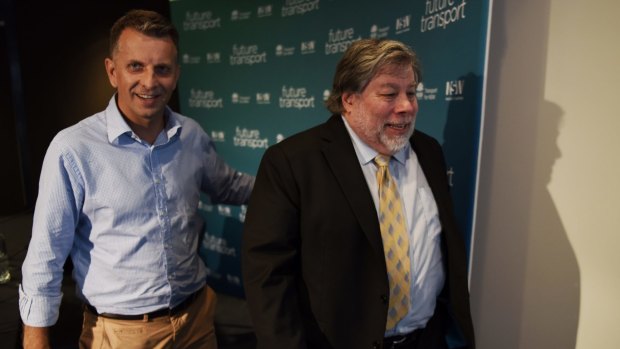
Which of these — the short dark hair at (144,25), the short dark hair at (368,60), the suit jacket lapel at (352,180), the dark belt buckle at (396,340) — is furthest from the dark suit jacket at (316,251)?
the short dark hair at (144,25)

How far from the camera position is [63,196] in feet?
5.00

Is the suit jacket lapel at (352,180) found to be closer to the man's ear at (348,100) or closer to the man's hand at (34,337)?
the man's ear at (348,100)

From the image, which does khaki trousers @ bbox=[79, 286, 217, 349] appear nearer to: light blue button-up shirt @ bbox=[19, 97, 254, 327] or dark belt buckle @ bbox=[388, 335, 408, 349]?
light blue button-up shirt @ bbox=[19, 97, 254, 327]

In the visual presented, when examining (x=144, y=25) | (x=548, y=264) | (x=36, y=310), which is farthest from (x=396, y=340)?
(x=144, y=25)

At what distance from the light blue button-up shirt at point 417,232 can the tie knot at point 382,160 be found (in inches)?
0.6

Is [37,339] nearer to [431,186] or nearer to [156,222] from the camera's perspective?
[156,222]

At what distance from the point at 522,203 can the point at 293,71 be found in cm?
168

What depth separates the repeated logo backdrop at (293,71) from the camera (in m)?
1.88

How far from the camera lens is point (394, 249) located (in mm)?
1495

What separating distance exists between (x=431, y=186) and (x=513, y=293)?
79cm

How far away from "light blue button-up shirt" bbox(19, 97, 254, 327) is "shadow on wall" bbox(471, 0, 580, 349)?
1.34m

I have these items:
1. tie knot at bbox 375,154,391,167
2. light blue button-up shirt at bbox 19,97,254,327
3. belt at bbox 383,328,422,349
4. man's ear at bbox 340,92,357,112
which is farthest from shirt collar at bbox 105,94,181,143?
belt at bbox 383,328,422,349

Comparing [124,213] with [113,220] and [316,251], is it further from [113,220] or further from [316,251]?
[316,251]

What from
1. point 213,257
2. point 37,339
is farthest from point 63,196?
point 213,257
